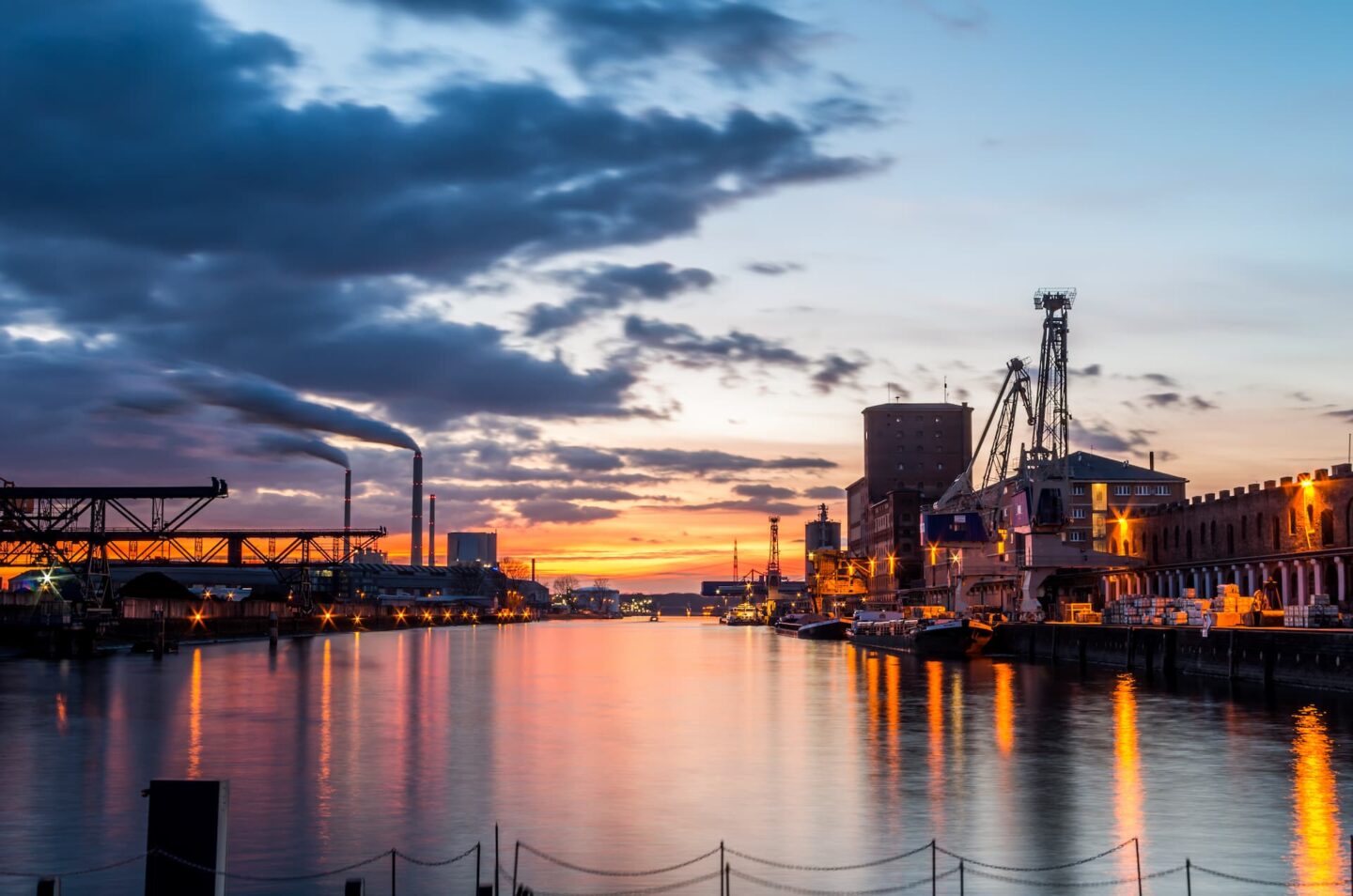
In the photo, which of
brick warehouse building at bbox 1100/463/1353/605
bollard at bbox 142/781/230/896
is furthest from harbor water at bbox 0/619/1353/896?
brick warehouse building at bbox 1100/463/1353/605

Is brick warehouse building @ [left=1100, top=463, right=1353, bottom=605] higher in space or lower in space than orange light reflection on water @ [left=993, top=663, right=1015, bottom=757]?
higher

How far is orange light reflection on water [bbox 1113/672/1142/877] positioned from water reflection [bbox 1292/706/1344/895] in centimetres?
359

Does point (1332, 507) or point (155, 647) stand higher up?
point (1332, 507)

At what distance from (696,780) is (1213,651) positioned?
60.7 meters

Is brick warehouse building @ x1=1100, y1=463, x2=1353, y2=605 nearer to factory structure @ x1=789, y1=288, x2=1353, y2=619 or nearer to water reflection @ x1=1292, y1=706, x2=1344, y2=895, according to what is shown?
factory structure @ x1=789, y1=288, x2=1353, y2=619

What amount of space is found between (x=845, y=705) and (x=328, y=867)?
169ft

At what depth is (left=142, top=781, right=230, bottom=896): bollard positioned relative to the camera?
20.0 m

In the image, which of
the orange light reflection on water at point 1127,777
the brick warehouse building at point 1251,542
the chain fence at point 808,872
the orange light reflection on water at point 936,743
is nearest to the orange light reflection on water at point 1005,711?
the orange light reflection on water at point 936,743

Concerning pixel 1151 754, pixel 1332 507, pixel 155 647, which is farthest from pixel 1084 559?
pixel 1151 754

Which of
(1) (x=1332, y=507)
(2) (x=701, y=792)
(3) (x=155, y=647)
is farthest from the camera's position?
(3) (x=155, y=647)

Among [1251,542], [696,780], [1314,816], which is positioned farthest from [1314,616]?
[696,780]

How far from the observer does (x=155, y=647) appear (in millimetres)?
126750

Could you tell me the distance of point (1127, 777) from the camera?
148 feet

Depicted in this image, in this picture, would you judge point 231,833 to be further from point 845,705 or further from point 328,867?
point 845,705
